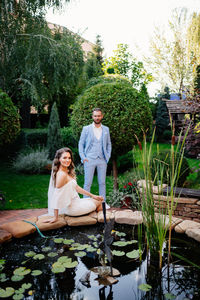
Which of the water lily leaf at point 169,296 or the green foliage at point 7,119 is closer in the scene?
the water lily leaf at point 169,296

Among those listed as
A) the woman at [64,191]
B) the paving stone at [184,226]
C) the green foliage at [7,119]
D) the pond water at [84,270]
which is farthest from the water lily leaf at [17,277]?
the green foliage at [7,119]

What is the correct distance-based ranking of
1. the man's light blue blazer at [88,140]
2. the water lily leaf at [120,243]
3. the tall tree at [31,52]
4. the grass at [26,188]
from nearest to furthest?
the water lily leaf at [120,243] < the man's light blue blazer at [88,140] < the grass at [26,188] < the tall tree at [31,52]

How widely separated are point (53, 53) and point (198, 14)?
12.7m

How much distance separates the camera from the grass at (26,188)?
15.7ft

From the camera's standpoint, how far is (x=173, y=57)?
17438 mm

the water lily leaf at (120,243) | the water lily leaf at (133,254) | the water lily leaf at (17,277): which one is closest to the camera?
the water lily leaf at (17,277)

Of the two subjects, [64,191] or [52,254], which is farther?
[64,191]

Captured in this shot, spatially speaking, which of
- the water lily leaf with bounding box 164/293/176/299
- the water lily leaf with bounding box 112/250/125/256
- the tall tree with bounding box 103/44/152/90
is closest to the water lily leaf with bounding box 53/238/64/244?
the water lily leaf with bounding box 112/250/125/256

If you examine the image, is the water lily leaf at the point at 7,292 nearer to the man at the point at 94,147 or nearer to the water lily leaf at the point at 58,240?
the water lily leaf at the point at 58,240

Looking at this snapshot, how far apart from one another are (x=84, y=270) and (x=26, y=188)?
430 centimetres

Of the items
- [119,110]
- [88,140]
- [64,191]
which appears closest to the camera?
[64,191]

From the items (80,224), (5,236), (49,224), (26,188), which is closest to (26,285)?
(5,236)

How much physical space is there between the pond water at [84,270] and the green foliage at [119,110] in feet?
8.08

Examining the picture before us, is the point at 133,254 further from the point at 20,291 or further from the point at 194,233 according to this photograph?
the point at 20,291
